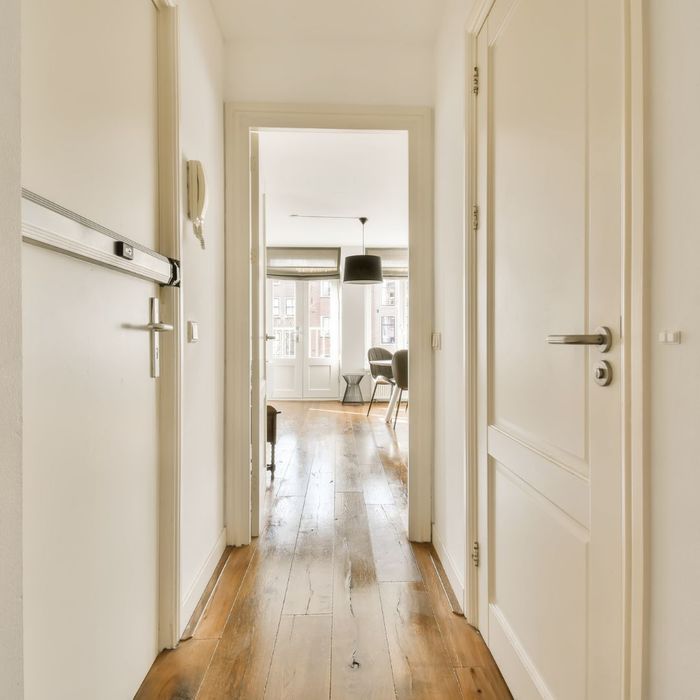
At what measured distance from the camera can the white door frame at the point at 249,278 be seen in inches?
94.4

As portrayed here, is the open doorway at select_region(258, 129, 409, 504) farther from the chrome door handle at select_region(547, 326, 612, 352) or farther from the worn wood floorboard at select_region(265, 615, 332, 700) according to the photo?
the chrome door handle at select_region(547, 326, 612, 352)

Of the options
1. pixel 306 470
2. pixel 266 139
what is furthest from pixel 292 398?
pixel 266 139

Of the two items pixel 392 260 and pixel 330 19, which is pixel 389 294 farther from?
pixel 330 19

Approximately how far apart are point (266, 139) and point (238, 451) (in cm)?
239

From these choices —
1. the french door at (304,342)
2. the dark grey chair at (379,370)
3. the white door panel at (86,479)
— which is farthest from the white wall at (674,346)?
the french door at (304,342)

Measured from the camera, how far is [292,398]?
311 inches

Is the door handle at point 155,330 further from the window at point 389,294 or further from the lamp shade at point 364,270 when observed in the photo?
the window at point 389,294

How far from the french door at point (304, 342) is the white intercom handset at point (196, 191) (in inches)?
238

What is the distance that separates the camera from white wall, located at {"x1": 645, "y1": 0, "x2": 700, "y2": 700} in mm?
686

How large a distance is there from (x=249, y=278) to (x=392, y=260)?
5.47 metres

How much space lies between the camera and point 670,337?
28.5 inches

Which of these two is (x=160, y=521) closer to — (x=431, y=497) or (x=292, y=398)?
(x=431, y=497)

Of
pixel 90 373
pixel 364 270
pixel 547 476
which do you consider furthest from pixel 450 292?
pixel 364 270

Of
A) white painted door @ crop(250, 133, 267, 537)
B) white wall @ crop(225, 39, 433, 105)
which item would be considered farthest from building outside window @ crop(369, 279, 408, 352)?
white wall @ crop(225, 39, 433, 105)
